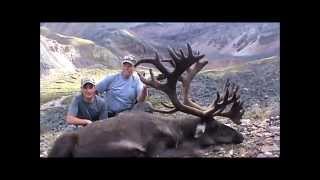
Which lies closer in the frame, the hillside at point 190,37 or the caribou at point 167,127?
the caribou at point 167,127

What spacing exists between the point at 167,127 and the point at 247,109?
64cm

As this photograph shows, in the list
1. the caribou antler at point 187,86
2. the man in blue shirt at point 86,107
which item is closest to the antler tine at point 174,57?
the caribou antler at point 187,86

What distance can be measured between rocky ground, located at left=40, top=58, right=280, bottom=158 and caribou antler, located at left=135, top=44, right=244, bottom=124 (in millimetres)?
45

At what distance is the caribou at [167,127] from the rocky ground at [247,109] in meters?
0.05

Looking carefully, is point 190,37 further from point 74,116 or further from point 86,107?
point 74,116

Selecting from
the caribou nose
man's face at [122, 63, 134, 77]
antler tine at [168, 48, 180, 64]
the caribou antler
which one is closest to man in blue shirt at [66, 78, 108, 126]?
man's face at [122, 63, 134, 77]

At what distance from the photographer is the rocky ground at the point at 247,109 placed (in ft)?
26.5

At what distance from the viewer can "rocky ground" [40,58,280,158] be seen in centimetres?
808

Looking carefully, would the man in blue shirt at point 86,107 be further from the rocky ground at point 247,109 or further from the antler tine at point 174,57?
the antler tine at point 174,57

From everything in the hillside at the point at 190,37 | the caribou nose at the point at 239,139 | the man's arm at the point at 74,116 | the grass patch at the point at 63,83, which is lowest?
the caribou nose at the point at 239,139

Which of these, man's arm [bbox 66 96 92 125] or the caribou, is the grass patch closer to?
man's arm [bbox 66 96 92 125]
